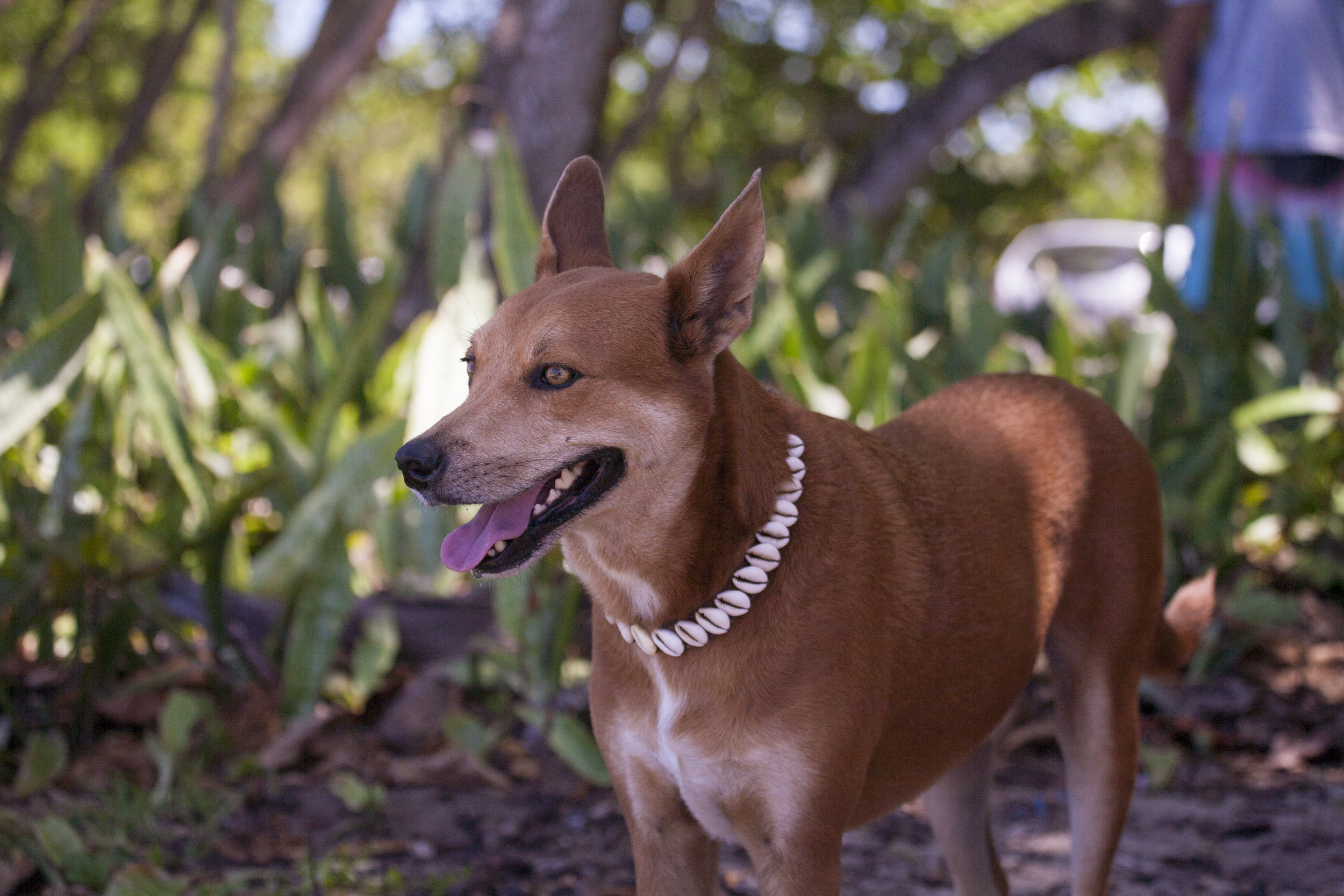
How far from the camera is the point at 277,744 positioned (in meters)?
3.52

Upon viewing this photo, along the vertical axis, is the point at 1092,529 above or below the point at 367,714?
above

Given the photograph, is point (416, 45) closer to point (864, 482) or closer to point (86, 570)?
point (86, 570)

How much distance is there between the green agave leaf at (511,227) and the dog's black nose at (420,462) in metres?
1.96

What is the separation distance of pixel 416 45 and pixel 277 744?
707 inches

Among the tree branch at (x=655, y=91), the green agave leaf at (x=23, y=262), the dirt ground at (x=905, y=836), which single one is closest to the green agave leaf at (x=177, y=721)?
the dirt ground at (x=905, y=836)

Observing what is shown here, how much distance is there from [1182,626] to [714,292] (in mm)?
1512

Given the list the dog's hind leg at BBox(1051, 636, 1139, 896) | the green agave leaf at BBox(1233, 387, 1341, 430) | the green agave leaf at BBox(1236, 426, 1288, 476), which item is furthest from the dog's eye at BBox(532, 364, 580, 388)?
the green agave leaf at BBox(1236, 426, 1288, 476)

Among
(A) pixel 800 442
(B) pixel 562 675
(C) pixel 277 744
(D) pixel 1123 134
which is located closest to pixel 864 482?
(A) pixel 800 442

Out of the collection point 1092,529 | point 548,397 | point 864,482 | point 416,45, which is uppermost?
point 416,45

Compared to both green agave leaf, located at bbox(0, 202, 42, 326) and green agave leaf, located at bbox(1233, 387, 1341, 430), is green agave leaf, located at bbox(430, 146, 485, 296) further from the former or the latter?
green agave leaf, located at bbox(1233, 387, 1341, 430)

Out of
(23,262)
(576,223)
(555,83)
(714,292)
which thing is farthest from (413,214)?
(714,292)

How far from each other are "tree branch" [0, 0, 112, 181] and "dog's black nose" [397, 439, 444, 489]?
8631 mm

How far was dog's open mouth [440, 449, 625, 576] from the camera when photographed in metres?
2.00

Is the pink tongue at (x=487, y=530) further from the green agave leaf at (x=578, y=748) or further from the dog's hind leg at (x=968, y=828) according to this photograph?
the green agave leaf at (x=578, y=748)
